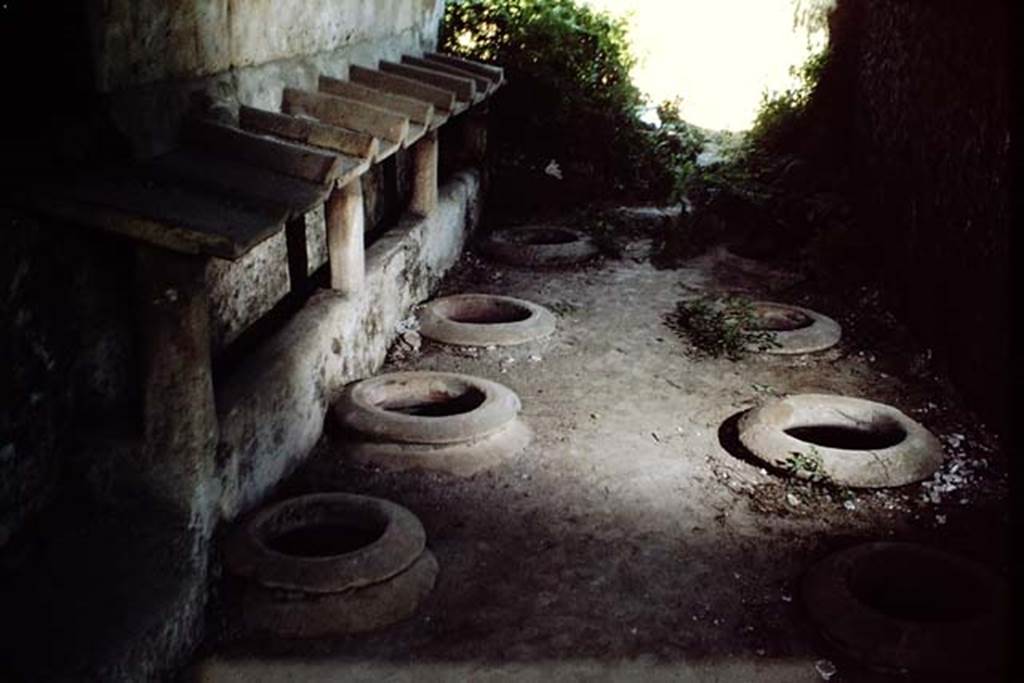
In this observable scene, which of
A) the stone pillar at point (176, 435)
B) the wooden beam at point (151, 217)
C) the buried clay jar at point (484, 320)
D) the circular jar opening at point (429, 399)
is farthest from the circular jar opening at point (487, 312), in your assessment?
the wooden beam at point (151, 217)

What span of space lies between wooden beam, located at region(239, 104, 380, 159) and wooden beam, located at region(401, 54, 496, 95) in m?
3.38

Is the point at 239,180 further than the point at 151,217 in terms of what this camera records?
Yes

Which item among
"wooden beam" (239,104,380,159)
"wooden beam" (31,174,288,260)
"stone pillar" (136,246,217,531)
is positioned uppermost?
"wooden beam" (239,104,380,159)

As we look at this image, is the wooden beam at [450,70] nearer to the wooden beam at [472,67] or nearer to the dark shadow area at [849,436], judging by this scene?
the wooden beam at [472,67]

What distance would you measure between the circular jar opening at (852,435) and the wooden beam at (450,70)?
411cm

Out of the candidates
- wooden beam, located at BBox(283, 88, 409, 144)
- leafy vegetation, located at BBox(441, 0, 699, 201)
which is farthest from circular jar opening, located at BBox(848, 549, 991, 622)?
leafy vegetation, located at BBox(441, 0, 699, 201)

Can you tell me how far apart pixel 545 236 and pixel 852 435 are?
4.78 metres

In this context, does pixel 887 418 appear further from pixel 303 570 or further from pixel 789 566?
pixel 303 570

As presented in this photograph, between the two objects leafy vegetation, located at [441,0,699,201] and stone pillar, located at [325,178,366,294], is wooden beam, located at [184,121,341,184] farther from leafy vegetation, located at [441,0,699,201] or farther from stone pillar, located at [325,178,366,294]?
leafy vegetation, located at [441,0,699,201]

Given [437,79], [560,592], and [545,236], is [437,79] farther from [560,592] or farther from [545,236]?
[560,592]

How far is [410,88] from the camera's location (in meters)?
7.26

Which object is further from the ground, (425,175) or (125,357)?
(425,175)

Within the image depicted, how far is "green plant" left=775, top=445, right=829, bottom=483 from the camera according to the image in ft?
18.5

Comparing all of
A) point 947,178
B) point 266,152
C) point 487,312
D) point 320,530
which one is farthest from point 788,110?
point 320,530
